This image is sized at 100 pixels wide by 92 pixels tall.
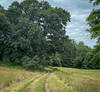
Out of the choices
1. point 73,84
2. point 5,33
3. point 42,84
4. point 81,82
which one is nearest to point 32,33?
point 5,33

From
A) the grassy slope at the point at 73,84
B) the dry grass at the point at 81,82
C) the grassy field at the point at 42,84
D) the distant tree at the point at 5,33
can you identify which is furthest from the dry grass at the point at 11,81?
the distant tree at the point at 5,33

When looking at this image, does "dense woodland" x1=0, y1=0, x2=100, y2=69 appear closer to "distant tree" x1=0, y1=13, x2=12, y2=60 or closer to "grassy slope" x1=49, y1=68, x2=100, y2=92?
"distant tree" x1=0, y1=13, x2=12, y2=60

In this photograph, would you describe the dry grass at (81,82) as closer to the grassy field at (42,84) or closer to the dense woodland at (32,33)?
the grassy field at (42,84)

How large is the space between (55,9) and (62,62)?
39.3m

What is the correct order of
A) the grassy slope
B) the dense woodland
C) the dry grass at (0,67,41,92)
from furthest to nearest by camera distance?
the dense woodland, the grassy slope, the dry grass at (0,67,41,92)

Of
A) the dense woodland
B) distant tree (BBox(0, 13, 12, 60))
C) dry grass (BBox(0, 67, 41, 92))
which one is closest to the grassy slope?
dry grass (BBox(0, 67, 41, 92))

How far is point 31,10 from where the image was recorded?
37812 millimetres

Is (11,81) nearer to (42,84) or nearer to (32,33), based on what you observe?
(42,84)

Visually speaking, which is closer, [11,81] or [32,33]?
[11,81]

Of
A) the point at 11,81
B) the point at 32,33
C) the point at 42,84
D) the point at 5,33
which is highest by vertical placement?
the point at 5,33

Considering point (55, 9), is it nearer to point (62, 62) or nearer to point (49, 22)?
point (49, 22)

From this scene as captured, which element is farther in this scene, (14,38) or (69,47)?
(69,47)

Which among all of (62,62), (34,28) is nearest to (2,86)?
(34,28)

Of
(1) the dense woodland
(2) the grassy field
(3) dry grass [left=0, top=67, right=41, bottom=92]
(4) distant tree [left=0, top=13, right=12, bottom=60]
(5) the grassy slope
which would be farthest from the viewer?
(4) distant tree [left=0, top=13, right=12, bottom=60]
